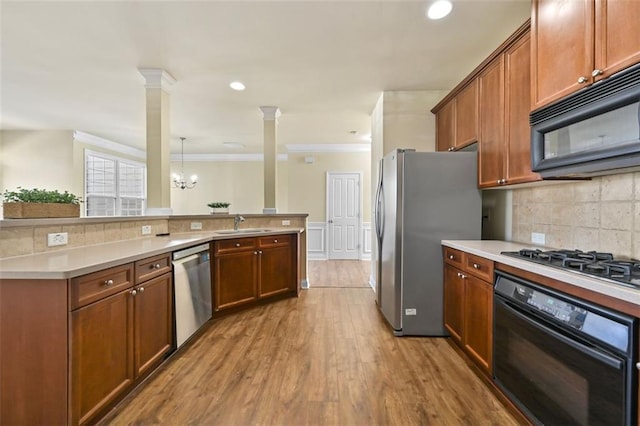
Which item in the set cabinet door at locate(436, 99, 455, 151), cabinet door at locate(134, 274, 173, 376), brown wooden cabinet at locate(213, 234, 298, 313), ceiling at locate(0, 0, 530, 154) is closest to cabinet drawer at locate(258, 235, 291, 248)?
brown wooden cabinet at locate(213, 234, 298, 313)

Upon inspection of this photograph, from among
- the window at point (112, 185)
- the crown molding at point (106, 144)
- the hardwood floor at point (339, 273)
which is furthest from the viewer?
the window at point (112, 185)

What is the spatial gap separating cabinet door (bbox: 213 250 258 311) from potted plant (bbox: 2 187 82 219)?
4.16 ft

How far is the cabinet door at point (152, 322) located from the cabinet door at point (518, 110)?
2.67 meters

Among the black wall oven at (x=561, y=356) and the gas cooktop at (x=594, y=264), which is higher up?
the gas cooktop at (x=594, y=264)

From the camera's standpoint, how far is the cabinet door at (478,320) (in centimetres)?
187

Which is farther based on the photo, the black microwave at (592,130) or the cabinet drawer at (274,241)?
the cabinet drawer at (274,241)

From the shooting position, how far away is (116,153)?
659 cm

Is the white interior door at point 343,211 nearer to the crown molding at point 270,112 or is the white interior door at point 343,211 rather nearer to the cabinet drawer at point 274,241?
the crown molding at point 270,112

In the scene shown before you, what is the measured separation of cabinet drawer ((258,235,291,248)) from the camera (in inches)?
133

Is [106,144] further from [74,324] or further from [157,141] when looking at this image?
[74,324]

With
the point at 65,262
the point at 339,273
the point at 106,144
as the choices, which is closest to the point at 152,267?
the point at 65,262

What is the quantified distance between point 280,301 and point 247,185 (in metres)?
4.73

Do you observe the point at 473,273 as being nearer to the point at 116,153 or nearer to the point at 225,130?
the point at 225,130

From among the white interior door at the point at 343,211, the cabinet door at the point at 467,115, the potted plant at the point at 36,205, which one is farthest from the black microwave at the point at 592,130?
the white interior door at the point at 343,211
